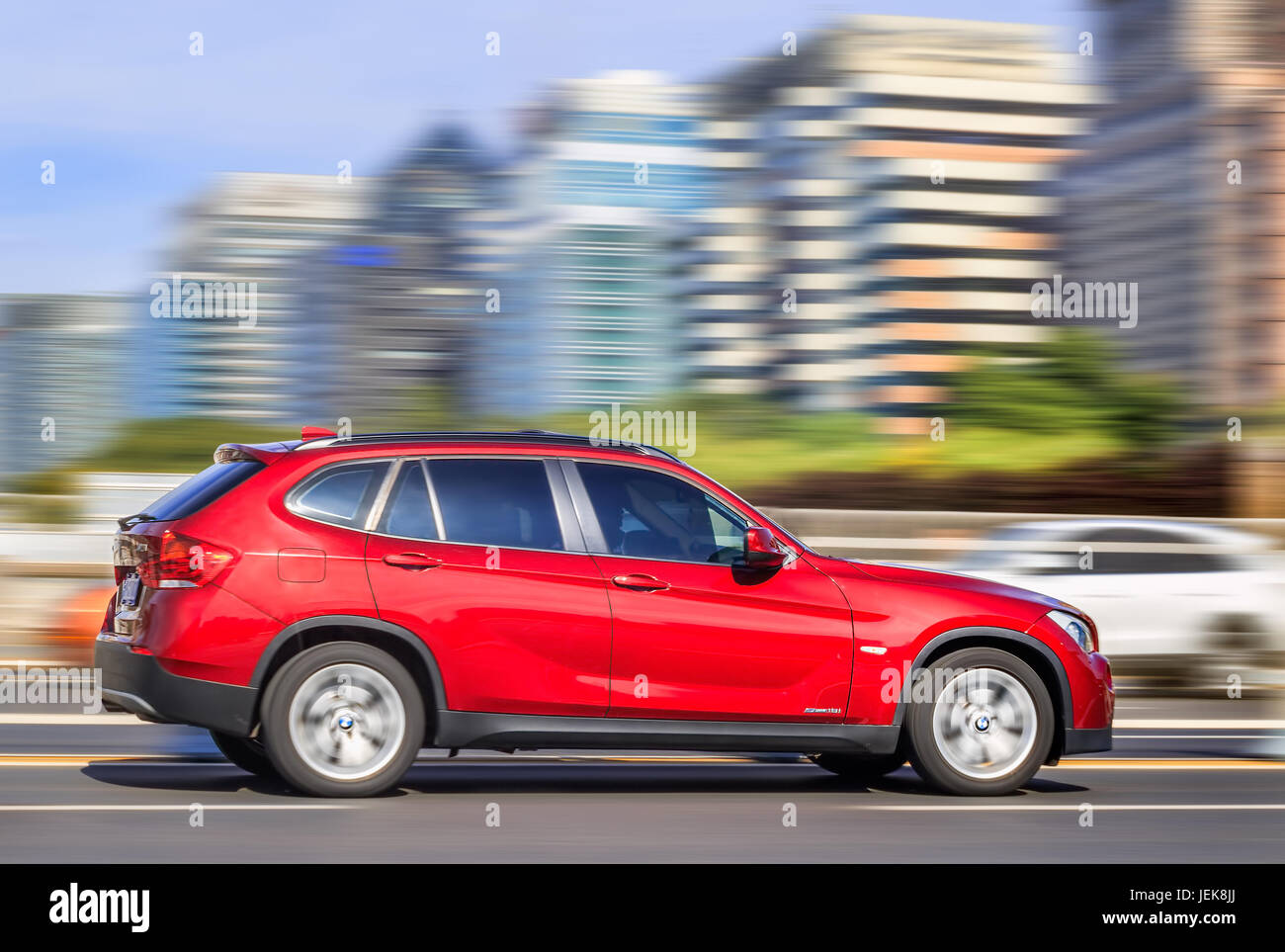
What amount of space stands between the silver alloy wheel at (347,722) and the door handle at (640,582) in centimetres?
111

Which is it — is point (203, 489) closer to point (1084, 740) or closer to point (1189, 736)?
point (1084, 740)

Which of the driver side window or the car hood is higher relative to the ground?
the driver side window

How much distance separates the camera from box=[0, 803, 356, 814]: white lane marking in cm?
711

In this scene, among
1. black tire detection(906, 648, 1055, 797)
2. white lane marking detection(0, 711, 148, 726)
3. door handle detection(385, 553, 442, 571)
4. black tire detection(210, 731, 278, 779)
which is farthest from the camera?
white lane marking detection(0, 711, 148, 726)

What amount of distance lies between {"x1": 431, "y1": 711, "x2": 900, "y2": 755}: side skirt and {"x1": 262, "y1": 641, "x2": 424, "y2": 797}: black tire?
0.19 meters

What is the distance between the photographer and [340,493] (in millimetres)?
7492

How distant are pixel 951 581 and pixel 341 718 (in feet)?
9.65

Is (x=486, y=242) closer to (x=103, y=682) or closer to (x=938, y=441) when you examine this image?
(x=938, y=441)

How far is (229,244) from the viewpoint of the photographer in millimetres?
170000

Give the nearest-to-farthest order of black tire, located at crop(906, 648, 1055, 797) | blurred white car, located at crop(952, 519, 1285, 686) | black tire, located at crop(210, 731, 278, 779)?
black tire, located at crop(906, 648, 1055, 797)
black tire, located at crop(210, 731, 278, 779)
blurred white car, located at crop(952, 519, 1285, 686)

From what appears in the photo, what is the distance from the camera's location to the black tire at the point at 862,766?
8.44 m

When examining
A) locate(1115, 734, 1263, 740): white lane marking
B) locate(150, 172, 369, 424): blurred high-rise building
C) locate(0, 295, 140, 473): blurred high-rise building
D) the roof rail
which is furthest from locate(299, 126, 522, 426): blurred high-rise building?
the roof rail

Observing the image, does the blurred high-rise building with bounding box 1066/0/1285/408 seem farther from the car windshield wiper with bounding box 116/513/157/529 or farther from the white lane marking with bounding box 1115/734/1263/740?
the car windshield wiper with bounding box 116/513/157/529

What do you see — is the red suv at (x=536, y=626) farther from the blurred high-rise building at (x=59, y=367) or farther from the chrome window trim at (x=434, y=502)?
the blurred high-rise building at (x=59, y=367)
